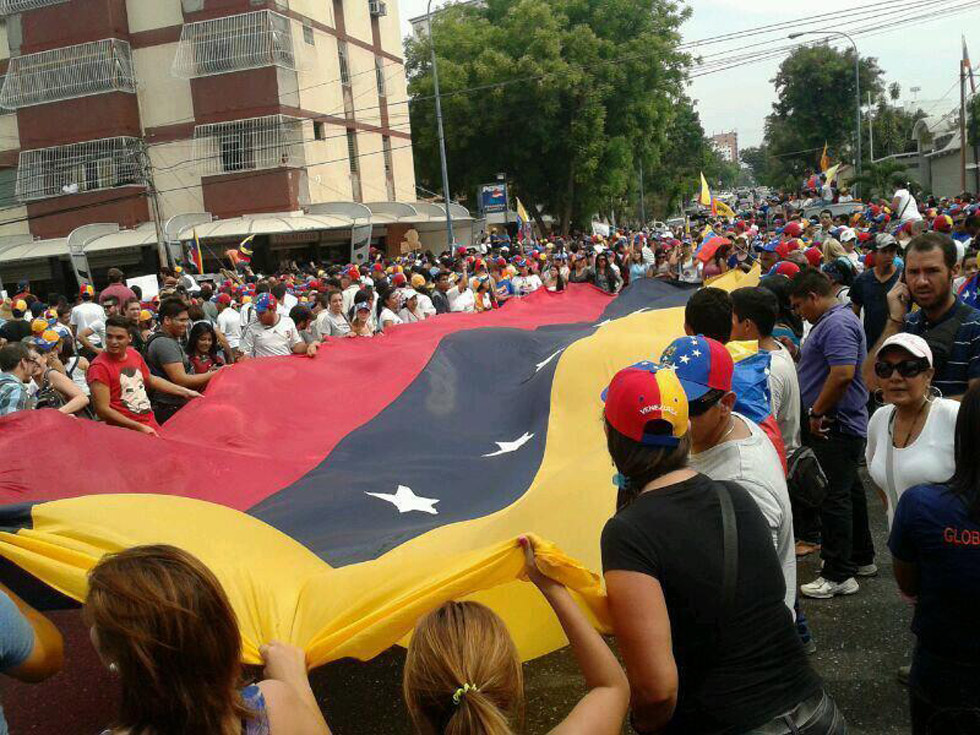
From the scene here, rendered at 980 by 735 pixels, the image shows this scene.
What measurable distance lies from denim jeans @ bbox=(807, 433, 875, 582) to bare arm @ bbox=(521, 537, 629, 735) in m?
3.40

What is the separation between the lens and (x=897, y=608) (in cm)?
507

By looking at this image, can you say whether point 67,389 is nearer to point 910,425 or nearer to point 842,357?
point 842,357

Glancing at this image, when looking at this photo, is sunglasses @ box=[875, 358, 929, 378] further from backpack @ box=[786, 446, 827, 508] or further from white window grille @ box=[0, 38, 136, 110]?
white window grille @ box=[0, 38, 136, 110]

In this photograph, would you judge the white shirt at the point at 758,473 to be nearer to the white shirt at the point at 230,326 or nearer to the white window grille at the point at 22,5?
the white shirt at the point at 230,326

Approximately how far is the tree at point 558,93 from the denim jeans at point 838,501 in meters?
37.4

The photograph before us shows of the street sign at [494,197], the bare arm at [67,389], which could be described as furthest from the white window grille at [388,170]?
the bare arm at [67,389]

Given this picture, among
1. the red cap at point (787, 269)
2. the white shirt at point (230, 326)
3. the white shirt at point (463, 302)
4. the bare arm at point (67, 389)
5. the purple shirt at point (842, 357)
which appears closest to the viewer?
the purple shirt at point (842, 357)

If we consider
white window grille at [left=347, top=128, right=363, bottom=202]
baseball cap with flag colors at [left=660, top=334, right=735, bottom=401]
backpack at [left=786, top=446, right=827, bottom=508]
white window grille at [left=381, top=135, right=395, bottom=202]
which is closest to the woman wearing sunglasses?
backpack at [left=786, top=446, right=827, bottom=508]

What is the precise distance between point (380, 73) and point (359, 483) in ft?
134

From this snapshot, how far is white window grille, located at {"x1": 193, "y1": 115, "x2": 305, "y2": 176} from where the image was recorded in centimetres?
3484

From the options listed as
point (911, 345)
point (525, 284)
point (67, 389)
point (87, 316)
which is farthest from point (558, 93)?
point (911, 345)

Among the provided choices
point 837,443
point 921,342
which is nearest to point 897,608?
point 837,443

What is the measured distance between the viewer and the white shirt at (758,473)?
9.60ft

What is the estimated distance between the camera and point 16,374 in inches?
238
